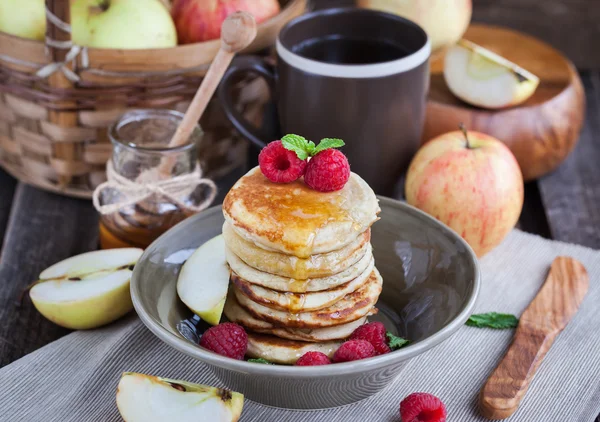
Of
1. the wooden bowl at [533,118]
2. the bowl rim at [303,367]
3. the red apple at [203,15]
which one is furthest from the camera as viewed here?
the wooden bowl at [533,118]

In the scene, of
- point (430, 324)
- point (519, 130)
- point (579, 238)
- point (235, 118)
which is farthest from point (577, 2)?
point (430, 324)

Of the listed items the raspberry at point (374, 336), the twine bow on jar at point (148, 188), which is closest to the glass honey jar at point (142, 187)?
the twine bow on jar at point (148, 188)

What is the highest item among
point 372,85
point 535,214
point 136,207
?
point 372,85

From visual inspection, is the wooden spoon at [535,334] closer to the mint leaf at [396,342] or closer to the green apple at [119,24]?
the mint leaf at [396,342]

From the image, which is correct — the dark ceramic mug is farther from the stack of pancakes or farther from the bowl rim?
the bowl rim

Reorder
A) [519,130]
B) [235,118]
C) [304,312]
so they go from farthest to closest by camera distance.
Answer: [519,130] < [235,118] < [304,312]

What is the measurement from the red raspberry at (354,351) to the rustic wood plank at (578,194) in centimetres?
72

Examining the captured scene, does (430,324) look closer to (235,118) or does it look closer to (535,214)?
(235,118)

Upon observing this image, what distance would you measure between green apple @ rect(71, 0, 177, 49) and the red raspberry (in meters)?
0.73

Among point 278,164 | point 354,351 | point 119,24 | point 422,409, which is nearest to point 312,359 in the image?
point 354,351

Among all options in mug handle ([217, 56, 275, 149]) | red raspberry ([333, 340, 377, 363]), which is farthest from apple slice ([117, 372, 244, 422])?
mug handle ([217, 56, 275, 149])

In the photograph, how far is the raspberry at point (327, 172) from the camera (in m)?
0.97

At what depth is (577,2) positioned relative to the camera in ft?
7.34

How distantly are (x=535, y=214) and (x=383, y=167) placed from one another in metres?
0.42
